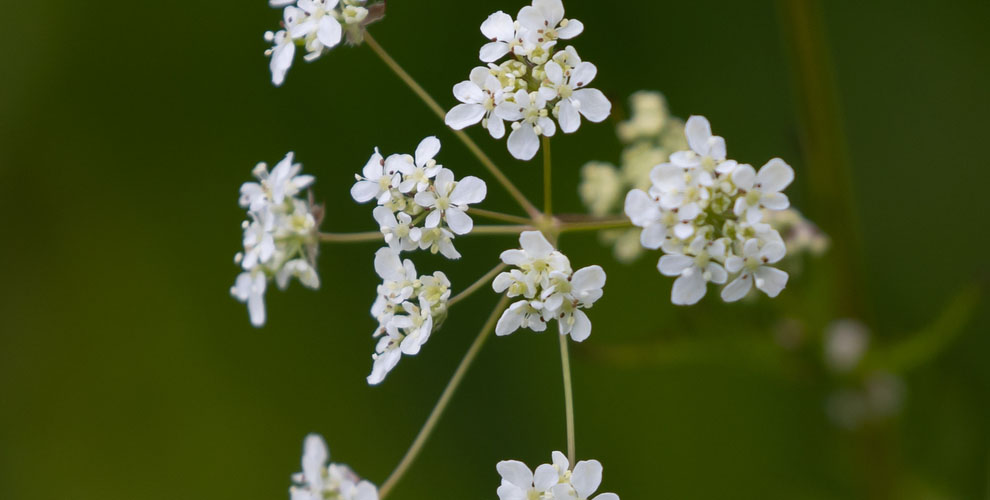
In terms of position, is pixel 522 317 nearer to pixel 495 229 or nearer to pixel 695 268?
pixel 495 229

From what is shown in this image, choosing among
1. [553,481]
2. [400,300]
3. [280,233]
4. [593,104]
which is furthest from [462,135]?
[553,481]

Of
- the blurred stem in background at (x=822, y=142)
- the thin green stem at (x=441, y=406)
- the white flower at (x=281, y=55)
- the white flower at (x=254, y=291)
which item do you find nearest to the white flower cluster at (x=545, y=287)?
the thin green stem at (x=441, y=406)

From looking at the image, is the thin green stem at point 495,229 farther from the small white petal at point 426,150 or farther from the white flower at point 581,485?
the white flower at point 581,485

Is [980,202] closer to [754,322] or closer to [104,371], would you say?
[754,322]

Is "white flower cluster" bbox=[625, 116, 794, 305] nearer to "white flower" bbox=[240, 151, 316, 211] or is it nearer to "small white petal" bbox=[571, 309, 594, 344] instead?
"small white petal" bbox=[571, 309, 594, 344]

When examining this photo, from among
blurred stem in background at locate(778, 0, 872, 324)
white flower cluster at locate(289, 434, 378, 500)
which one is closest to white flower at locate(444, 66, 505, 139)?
white flower cluster at locate(289, 434, 378, 500)
